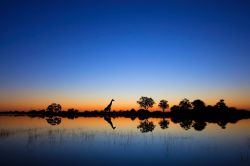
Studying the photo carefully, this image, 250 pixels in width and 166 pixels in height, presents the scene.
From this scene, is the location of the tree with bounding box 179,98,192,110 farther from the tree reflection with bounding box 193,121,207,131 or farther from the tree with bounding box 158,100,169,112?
the tree reflection with bounding box 193,121,207,131

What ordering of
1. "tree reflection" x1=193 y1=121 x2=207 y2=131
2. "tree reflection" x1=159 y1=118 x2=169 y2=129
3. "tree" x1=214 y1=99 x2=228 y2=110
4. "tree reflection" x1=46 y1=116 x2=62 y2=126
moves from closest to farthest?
"tree reflection" x1=193 y1=121 x2=207 y2=131 < "tree reflection" x1=159 y1=118 x2=169 y2=129 < "tree reflection" x1=46 y1=116 x2=62 y2=126 < "tree" x1=214 y1=99 x2=228 y2=110

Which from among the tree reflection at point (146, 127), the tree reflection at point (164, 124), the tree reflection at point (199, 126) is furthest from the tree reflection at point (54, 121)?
the tree reflection at point (199, 126)

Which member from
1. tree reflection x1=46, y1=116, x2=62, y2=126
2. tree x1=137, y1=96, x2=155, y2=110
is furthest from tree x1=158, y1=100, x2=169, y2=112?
tree reflection x1=46, y1=116, x2=62, y2=126

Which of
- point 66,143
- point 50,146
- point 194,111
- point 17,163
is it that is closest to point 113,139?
point 66,143

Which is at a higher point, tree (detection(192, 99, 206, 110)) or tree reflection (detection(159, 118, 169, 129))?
tree (detection(192, 99, 206, 110))

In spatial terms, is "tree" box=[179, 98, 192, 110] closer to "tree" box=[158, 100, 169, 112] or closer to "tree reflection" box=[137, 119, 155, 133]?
"tree" box=[158, 100, 169, 112]

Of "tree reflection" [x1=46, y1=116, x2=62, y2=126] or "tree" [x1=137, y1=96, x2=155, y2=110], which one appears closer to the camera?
"tree reflection" [x1=46, y1=116, x2=62, y2=126]

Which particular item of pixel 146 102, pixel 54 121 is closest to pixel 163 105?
→ pixel 146 102

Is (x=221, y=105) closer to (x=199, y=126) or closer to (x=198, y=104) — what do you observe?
(x=198, y=104)

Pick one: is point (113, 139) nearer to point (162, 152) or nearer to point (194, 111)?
point (162, 152)

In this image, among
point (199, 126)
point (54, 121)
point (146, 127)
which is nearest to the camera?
point (146, 127)

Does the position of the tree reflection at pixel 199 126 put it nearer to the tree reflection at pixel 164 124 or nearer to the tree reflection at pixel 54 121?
the tree reflection at pixel 164 124

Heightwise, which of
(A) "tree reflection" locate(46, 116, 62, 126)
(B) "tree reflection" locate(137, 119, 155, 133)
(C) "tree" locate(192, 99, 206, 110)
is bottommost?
(B) "tree reflection" locate(137, 119, 155, 133)

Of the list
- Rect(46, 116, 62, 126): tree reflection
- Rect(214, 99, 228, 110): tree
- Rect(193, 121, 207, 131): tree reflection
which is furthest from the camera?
Rect(214, 99, 228, 110): tree
